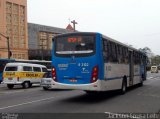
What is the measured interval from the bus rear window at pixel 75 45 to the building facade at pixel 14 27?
194 ft

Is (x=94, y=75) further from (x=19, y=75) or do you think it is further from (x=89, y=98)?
(x=19, y=75)

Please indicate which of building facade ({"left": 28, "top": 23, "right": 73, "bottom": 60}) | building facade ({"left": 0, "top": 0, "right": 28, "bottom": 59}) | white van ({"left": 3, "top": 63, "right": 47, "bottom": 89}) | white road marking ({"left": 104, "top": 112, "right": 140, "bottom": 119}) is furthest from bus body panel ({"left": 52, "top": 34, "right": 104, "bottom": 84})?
building facade ({"left": 28, "top": 23, "right": 73, "bottom": 60})

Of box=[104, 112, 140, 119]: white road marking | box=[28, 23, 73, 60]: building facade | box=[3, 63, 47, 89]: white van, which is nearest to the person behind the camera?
box=[104, 112, 140, 119]: white road marking

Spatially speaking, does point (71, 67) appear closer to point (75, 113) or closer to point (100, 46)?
point (100, 46)

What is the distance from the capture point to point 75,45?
16641 millimetres

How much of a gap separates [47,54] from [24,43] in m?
6.96

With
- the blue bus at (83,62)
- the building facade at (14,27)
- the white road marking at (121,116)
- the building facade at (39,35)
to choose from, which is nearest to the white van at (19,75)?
the blue bus at (83,62)

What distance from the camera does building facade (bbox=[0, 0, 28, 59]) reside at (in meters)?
75.6

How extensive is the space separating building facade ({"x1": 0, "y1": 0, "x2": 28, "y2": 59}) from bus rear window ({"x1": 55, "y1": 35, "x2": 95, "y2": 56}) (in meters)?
59.0

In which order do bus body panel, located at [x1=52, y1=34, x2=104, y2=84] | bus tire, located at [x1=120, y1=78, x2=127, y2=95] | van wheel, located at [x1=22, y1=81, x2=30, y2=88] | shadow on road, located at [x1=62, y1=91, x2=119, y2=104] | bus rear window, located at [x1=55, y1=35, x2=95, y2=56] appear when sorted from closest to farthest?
bus body panel, located at [x1=52, y1=34, x2=104, y2=84] → bus rear window, located at [x1=55, y1=35, x2=95, y2=56] → shadow on road, located at [x1=62, y1=91, x2=119, y2=104] → bus tire, located at [x1=120, y1=78, x2=127, y2=95] → van wheel, located at [x1=22, y1=81, x2=30, y2=88]

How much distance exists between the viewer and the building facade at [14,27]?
75562 mm

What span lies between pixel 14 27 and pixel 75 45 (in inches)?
2559

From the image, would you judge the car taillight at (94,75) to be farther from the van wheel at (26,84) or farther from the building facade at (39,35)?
the building facade at (39,35)

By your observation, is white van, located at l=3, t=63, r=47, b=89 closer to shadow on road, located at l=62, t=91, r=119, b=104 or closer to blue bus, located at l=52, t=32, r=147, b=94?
shadow on road, located at l=62, t=91, r=119, b=104
